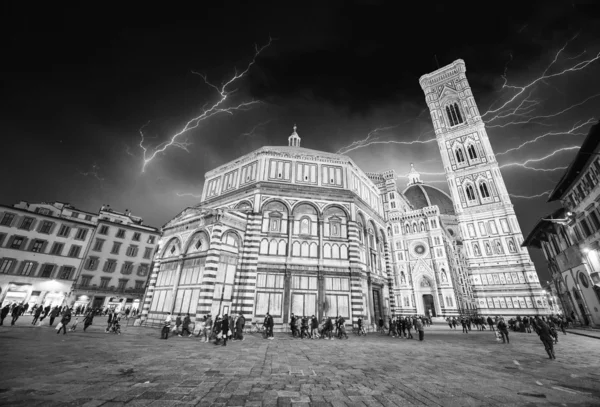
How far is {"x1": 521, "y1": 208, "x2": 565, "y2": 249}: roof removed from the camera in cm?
2286

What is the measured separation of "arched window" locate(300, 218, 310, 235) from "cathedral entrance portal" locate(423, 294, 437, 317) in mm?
34475

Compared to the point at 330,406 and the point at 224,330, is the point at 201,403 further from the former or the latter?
the point at 224,330

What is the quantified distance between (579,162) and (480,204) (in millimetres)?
28600

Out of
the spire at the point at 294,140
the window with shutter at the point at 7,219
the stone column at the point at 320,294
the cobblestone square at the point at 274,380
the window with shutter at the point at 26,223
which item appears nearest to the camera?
the cobblestone square at the point at 274,380

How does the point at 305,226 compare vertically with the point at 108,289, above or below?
above

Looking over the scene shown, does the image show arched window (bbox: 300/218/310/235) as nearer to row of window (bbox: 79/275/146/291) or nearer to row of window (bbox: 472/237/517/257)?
row of window (bbox: 79/275/146/291)

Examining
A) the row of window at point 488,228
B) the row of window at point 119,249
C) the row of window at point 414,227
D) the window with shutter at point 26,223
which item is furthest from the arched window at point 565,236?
the window with shutter at point 26,223

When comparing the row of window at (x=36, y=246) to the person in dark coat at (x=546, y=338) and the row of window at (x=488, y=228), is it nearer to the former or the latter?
the person in dark coat at (x=546, y=338)

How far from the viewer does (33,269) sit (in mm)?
29266

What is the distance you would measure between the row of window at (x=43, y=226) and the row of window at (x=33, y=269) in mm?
3838

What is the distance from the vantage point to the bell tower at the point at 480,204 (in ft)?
123

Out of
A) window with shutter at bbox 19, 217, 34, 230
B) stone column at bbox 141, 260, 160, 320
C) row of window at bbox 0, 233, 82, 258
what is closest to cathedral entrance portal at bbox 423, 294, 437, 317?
stone column at bbox 141, 260, 160, 320

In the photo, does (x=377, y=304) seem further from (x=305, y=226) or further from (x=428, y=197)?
(x=428, y=197)

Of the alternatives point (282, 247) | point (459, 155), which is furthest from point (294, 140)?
point (459, 155)
